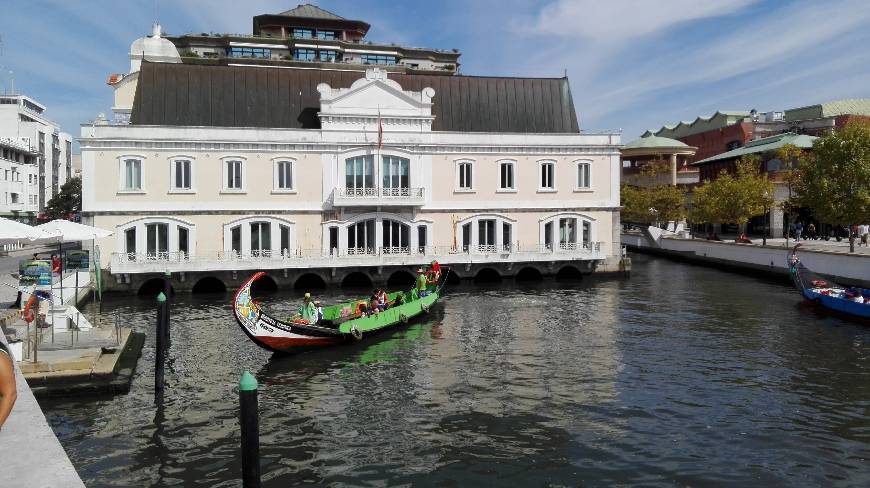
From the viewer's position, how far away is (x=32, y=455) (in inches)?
337

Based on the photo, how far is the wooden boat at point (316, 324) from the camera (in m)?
24.6

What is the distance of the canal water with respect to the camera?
15.7 m

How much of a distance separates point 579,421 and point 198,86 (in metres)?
39.7

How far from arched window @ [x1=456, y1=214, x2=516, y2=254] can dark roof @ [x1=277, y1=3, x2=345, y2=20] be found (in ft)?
190

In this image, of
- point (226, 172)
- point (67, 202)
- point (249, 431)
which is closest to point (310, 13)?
point (67, 202)

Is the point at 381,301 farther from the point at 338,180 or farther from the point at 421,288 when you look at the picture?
the point at 338,180

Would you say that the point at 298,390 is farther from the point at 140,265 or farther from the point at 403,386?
the point at 140,265

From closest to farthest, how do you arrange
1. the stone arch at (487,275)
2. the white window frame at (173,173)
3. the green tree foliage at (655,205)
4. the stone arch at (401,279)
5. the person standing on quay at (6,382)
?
the person standing on quay at (6,382), the white window frame at (173,173), the stone arch at (401,279), the stone arch at (487,275), the green tree foliage at (655,205)

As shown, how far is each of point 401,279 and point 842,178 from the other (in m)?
31.5

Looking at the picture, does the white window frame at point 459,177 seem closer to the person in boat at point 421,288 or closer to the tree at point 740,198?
the person in boat at point 421,288

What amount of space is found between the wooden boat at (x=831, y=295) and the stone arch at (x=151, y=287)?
3689cm

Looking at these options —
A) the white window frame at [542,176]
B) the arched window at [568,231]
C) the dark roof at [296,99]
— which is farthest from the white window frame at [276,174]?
the arched window at [568,231]

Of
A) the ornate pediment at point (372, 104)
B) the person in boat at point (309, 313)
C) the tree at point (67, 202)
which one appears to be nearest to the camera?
the person in boat at point (309, 313)

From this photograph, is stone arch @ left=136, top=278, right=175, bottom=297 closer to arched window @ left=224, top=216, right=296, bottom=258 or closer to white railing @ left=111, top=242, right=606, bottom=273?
white railing @ left=111, top=242, right=606, bottom=273
